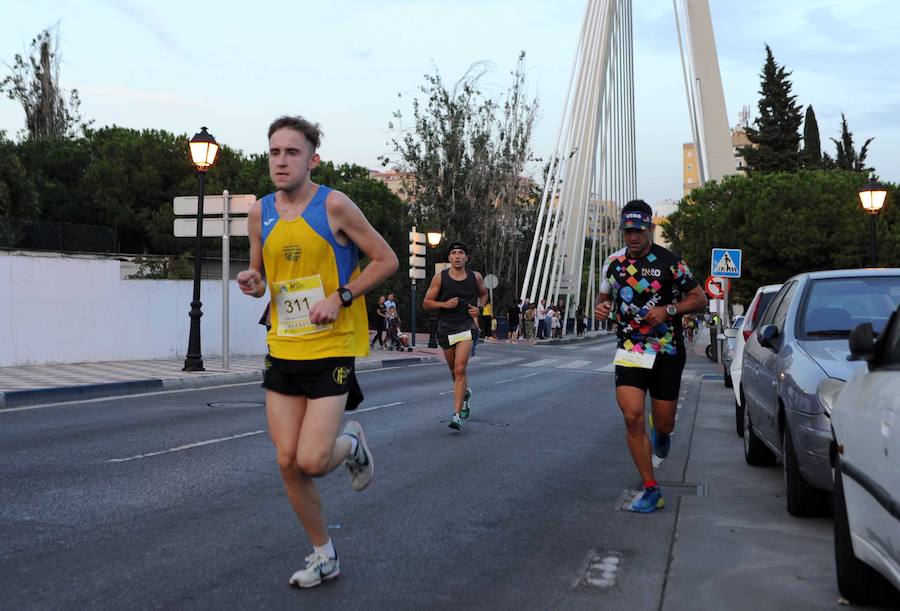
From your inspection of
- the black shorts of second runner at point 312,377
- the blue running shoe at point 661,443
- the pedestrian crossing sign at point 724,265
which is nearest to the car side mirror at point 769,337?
the blue running shoe at point 661,443

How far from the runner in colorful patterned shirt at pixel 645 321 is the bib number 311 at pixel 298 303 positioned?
8.28 ft

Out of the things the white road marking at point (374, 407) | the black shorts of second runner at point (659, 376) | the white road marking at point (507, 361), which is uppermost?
the black shorts of second runner at point (659, 376)

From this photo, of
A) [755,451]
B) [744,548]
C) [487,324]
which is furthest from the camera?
[487,324]

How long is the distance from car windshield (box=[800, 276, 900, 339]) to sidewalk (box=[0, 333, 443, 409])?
10154 millimetres

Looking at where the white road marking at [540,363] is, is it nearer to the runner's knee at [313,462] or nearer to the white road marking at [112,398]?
the white road marking at [112,398]

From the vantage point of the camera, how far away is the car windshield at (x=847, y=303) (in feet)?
22.9

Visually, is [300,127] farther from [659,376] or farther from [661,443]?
[661,443]

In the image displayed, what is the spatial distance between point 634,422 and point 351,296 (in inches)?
100

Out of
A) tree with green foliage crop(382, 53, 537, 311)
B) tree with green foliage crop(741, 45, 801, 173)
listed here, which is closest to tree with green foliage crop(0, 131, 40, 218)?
tree with green foliage crop(382, 53, 537, 311)

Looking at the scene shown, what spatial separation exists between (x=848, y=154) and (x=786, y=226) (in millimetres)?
22220

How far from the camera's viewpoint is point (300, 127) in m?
4.57

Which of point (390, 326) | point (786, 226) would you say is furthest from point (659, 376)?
point (786, 226)

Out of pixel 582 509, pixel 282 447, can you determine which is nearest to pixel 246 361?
pixel 582 509

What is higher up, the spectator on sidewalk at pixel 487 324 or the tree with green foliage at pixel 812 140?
the tree with green foliage at pixel 812 140
